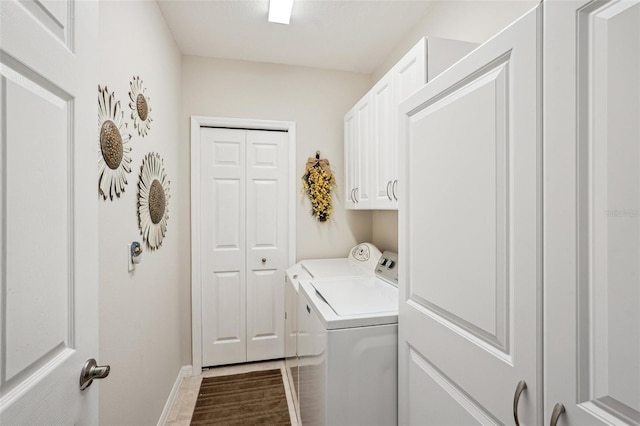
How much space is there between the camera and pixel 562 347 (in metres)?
0.59

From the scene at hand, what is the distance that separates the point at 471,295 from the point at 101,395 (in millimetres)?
1345

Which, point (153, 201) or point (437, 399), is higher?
point (153, 201)

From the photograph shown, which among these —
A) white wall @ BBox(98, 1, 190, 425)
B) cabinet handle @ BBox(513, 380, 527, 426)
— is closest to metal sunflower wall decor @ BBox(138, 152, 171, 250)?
white wall @ BBox(98, 1, 190, 425)

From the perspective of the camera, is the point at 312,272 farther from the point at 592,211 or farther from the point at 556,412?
the point at 592,211

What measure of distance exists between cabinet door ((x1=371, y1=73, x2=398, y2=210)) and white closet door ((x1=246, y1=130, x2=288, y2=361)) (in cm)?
97

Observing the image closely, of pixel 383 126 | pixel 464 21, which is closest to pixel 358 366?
pixel 383 126

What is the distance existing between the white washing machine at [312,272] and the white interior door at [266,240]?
8.7 inches

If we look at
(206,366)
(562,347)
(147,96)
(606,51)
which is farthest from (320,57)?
(206,366)

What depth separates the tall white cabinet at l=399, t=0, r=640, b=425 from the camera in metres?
0.51

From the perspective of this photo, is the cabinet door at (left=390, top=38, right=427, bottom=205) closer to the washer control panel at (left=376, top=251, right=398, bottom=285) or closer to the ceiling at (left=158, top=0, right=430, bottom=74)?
the washer control panel at (left=376, top=251, right=398, bottom=285)

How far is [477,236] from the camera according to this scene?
81cm

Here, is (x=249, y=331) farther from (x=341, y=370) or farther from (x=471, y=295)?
(x=471, y=295)

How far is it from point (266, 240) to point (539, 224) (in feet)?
7.47

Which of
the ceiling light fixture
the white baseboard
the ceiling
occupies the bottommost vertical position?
the white baseboard
